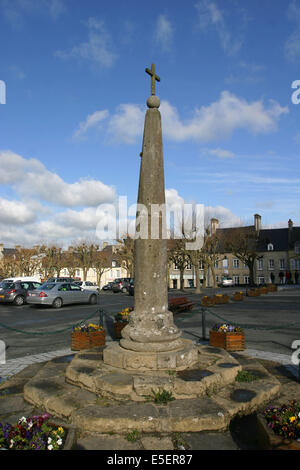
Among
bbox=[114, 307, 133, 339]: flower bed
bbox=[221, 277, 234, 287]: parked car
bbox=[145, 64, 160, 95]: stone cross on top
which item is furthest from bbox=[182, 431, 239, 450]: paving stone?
bbox=[221, 277, 234, 287]: parked car

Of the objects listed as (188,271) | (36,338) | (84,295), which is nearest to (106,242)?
(188,271)

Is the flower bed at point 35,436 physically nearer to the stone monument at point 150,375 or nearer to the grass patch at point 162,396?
the stone monument at point 150,375

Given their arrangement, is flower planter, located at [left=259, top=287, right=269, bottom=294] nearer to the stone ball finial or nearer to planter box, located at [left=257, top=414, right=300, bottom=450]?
the stone ball finial

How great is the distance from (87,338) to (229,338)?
3.53 metres

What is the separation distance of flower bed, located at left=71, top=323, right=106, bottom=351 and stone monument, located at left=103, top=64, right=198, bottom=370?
228 centimetres

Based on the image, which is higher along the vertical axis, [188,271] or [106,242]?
[106,242]

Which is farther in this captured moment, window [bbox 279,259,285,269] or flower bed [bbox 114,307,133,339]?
window [bbox 279,259,285,269]

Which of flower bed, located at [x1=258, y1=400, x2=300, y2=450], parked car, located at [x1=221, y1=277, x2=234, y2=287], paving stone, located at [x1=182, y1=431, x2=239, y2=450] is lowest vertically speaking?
parked car, located at [x1=221, y1=277, x2=234, y2=287]

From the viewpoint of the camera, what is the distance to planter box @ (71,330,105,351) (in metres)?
8.16

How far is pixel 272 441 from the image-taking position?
10.3 feet

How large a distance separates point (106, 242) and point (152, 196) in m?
67.9
